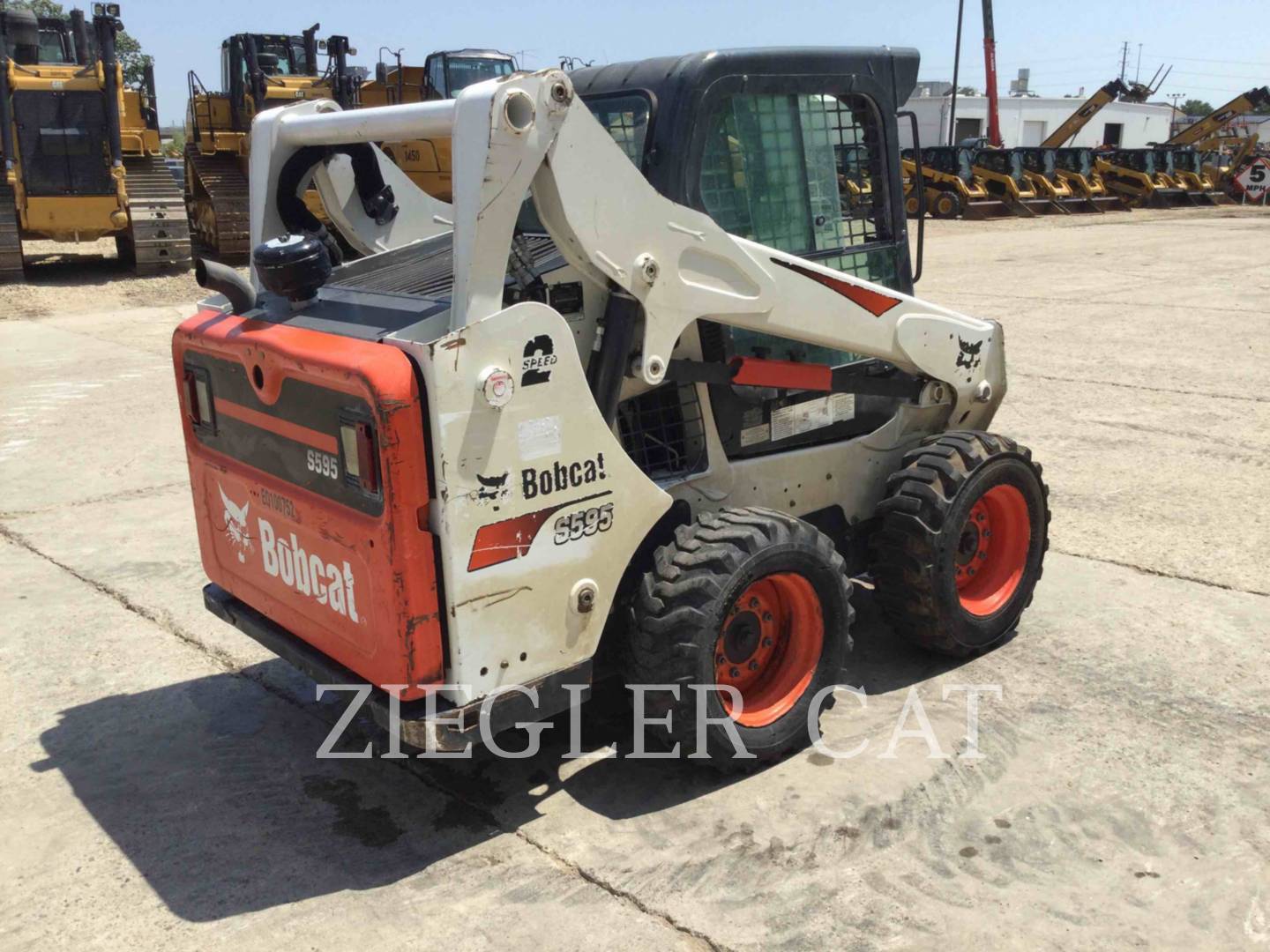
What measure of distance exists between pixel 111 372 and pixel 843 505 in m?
8.56

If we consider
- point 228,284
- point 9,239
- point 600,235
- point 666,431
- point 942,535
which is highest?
point 600,235

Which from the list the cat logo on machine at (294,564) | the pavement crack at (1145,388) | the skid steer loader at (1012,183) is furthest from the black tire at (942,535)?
the skid steer loader at (1012,183)

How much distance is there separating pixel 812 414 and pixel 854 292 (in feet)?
1.86

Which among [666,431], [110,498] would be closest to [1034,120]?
[110,498]

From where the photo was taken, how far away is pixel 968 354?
4793 mm

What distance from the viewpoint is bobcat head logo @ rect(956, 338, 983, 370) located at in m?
4.75

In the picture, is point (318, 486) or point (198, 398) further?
point (198, 398)

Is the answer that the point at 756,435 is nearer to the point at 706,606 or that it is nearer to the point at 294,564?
the point at 706,606

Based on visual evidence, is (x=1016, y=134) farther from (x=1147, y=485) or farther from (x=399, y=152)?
(x=1147, y=485)

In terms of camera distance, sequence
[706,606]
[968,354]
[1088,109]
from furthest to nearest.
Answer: [1088,109] < [968,354] < [706,606]

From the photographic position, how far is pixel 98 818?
3855mm

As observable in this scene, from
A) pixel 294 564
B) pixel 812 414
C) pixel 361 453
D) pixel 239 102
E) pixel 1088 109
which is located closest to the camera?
pixel 361 453

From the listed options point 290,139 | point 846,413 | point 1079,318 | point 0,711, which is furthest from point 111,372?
point 1079,318

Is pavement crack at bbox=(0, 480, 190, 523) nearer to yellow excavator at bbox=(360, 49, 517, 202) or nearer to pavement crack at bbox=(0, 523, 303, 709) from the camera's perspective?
pavement crack at bbox=(0, 523, 303, 709)
